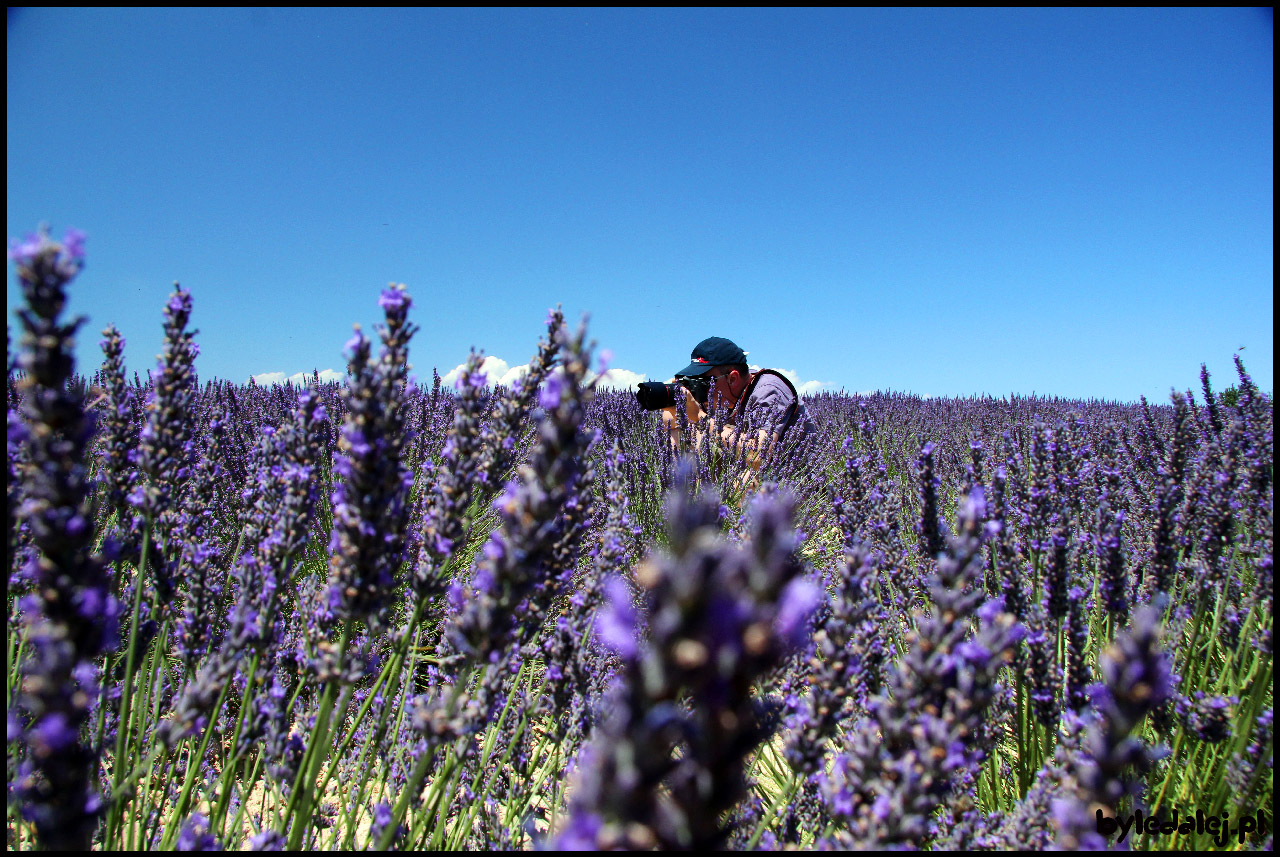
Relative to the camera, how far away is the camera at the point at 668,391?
577 cm

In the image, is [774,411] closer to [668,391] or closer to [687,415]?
[687,415]

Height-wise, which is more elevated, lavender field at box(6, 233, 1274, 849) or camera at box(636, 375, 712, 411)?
camera at box(636, 375, 712, 411)

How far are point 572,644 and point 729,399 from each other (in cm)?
465

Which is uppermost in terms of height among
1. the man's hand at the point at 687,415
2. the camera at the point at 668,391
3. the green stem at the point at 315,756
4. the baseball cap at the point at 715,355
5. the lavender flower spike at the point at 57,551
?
the baseball cap at the point at 715,355

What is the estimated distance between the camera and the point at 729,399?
605cm

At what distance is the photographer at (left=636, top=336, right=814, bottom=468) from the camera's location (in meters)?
4.86

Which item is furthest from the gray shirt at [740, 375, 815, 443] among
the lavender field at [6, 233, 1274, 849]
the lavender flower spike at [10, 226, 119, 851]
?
the lavender flower spike at [10, 226, 119, 851]

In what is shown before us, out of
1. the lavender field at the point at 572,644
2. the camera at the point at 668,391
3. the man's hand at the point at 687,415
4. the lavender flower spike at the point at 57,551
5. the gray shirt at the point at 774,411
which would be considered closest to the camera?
the lavender field at the point at 572,644

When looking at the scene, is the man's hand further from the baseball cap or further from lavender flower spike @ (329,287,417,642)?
lavender flower spike @ (329,287,417,642)

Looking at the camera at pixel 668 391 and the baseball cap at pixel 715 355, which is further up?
the baseball cap at pixel 715 355

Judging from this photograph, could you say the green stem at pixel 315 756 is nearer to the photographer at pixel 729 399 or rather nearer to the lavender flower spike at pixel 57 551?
the lavender flower spike at pixel 57 551

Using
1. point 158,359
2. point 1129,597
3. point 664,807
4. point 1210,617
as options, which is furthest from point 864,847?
point 1210,617

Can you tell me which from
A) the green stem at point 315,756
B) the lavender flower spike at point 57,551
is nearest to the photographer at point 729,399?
the green stem at point 315,756

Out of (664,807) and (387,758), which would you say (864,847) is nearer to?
(664,807)
